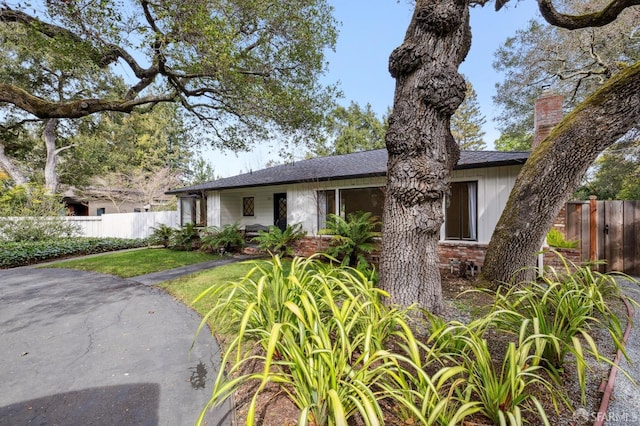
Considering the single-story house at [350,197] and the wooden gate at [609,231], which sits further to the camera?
the single-story house at [350,197]

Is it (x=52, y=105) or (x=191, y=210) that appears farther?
(x=191, y=210)

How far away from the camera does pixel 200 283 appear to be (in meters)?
5.76

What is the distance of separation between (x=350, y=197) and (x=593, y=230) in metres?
6.16

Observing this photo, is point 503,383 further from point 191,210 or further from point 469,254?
point 191,210

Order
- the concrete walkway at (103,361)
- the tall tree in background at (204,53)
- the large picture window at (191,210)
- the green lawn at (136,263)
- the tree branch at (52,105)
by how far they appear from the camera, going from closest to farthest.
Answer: the concrete walkway at (103,361)
the tree branch at (52,105)
the tall tree in background at (204,53)
the green lawn at (136,263)
the large picture window at (191,210)

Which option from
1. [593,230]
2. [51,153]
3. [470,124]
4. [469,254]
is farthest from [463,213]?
[470,124]

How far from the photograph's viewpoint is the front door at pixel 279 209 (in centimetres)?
1164

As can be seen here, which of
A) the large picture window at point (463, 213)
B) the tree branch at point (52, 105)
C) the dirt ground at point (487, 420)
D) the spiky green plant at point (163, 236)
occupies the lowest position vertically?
the dirt ground at point (487, 420)

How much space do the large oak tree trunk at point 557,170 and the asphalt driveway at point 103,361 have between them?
3957mm

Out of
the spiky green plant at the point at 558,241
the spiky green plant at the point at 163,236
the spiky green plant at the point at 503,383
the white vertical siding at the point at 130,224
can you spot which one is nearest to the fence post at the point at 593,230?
the spiky green plant at the point at 558,241

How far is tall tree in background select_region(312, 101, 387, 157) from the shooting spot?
25719 mm

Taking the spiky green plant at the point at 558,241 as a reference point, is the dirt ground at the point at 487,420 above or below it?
below

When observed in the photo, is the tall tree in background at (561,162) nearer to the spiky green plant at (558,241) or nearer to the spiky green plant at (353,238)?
the spiky green plant at (558,241)

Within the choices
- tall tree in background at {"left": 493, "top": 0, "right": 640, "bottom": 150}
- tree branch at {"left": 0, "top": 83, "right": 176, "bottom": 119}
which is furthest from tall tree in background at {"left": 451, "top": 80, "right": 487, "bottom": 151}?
tree branch at {"left": 0, "top": 83, "right": 176, "bottom": 119}
